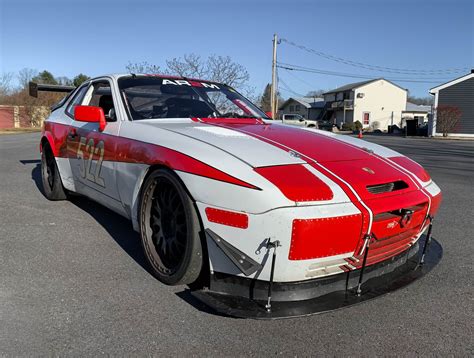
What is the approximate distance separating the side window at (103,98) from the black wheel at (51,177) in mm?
975

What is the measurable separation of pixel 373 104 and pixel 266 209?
5495 centimetres

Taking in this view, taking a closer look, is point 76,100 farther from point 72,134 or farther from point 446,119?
point 446,119

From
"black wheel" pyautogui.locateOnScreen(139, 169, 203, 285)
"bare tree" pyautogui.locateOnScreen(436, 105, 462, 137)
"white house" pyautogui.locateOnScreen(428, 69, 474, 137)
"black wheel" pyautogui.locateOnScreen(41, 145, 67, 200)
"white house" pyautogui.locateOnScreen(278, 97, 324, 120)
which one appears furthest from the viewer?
"white house" pyautogui.locateOnScreen(278, 97, 324, 120)

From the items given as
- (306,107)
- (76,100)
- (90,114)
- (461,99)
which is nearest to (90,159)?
(90,114)

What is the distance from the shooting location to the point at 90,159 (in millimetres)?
3750

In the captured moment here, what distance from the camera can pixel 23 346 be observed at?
2.06 metres

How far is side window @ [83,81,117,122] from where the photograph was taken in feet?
11.8

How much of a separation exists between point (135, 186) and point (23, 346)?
1266mm

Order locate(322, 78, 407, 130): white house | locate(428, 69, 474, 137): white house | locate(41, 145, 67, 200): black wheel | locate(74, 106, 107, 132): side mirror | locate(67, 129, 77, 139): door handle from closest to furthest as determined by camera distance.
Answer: locate(74, 106, 107, 132): side mirror
locate(67, 129, 77, 139): door handle
locate(41, 145, 67, 200): black wheel
locate(428, 69, 474, 137): white house
locate(322, 78, 407, 130): white house

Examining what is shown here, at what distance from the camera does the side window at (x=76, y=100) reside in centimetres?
456

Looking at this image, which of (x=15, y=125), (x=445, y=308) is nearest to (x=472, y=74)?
(x=445, y=308)

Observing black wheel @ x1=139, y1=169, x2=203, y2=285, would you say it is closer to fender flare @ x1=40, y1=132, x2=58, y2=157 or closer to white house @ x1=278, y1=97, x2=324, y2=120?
fender flare @ x1=40, y1=132, x2=58, y2=157

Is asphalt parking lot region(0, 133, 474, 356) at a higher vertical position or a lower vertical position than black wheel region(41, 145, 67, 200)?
lower

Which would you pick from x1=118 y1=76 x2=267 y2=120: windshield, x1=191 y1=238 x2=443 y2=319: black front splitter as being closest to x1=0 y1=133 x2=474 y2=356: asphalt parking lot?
x1=191 y1=238 x2=443 y2=319: black front splitter
